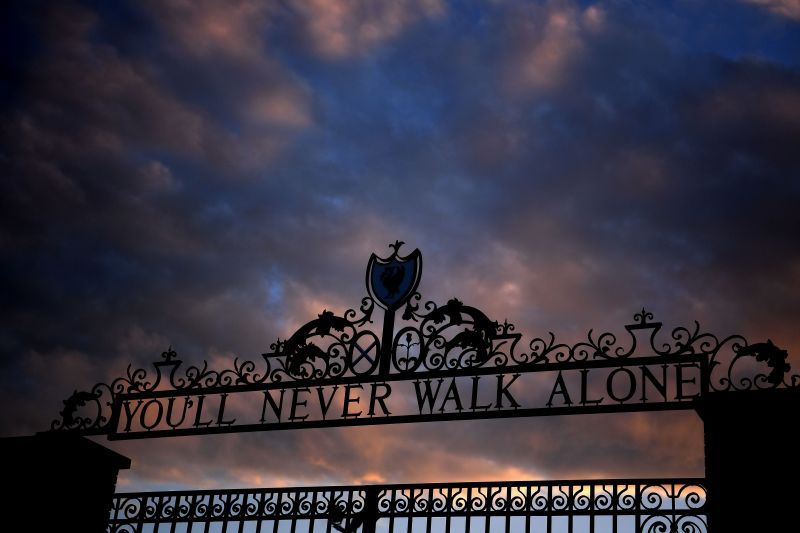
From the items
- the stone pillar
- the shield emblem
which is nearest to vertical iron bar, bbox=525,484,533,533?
the shield emblem

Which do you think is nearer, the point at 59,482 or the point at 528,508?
the point at 528,508

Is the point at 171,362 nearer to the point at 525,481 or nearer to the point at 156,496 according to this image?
the point at 156,496

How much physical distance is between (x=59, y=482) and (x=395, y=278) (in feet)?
15.6

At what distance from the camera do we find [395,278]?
12.3 meters

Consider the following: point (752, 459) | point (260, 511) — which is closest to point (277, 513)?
point (260, 511)

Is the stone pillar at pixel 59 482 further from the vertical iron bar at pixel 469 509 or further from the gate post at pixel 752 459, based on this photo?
the gate post at pixel 752 459

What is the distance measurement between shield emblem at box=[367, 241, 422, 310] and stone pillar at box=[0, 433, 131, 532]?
151 inches

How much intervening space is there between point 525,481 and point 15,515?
6.25 meters

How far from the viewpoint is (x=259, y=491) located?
38.0 feet

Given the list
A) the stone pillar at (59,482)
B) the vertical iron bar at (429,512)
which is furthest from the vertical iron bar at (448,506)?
the stone pillar at (59,482)

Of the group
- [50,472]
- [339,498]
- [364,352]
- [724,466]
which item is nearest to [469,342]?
[364,352]

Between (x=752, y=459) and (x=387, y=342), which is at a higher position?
(x=387, y=342)

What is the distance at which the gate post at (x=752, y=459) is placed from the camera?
8.93 meters

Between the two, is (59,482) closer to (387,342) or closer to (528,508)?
(387,342)
